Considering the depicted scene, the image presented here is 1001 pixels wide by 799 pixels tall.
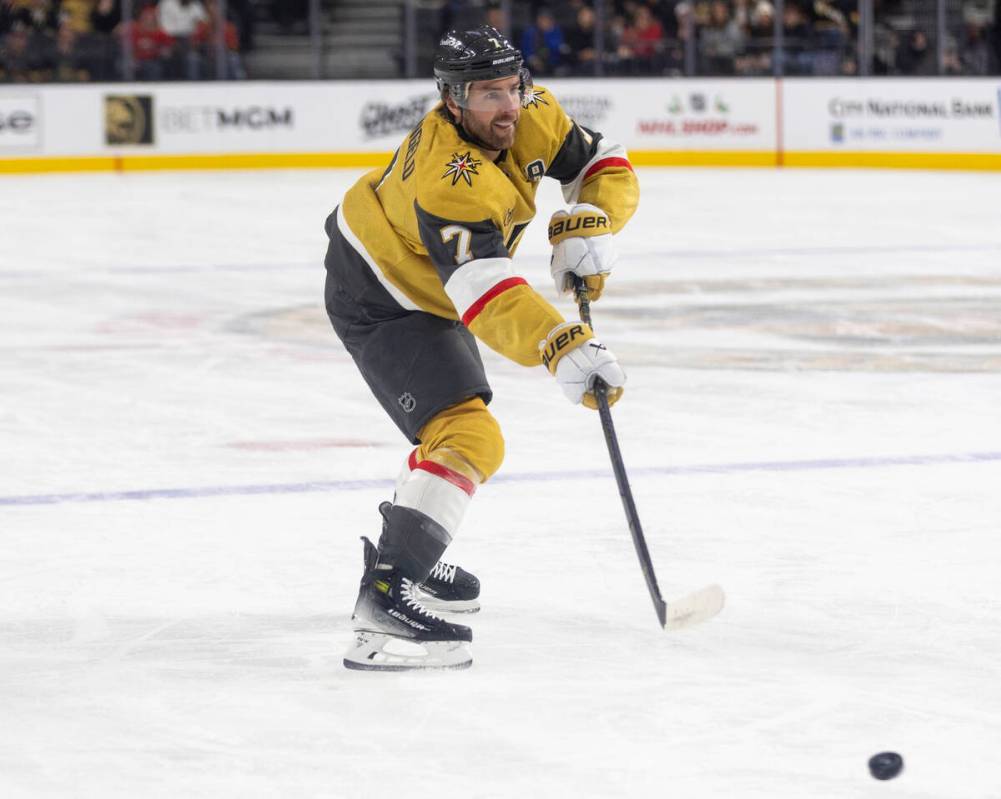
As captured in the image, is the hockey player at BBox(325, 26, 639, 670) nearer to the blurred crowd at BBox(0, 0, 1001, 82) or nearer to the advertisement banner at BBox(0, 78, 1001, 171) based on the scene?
the advertisement banner at BBox(0, 78, 1001, 171)

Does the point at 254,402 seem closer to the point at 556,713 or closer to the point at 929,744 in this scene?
the point at 556,713

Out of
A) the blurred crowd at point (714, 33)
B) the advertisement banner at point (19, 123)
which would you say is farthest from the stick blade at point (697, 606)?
the advertisement banner at point (19, 123)

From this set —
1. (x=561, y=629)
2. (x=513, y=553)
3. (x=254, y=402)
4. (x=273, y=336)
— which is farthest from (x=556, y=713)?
(x=273, y=336)

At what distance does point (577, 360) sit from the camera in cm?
290

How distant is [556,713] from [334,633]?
0.63 metres

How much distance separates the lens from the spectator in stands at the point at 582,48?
53.0 feet

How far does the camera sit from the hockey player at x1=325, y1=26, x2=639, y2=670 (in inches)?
116

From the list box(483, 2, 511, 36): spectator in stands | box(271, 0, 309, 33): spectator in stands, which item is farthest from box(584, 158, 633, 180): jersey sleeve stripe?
box(271, 0, 309, 33): spectator in stands

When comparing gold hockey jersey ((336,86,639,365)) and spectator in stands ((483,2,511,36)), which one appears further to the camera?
spectator in stands ((483,2,511,36))

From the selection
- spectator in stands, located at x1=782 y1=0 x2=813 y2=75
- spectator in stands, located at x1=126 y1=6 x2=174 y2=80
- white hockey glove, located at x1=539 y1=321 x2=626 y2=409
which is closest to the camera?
white hockey glove, located at x1=539 y1=321 x2=626 y2=409

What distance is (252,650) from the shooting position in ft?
10.5

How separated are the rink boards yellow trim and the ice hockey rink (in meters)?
6.94

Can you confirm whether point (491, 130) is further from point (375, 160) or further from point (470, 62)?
point (375, 160)

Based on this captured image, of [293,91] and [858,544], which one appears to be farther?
[293,91]
